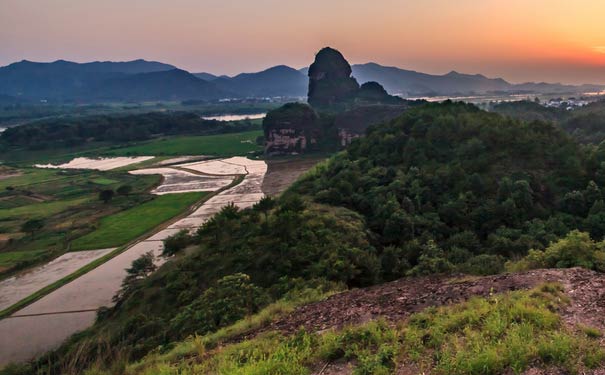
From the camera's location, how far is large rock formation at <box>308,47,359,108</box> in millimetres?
162625

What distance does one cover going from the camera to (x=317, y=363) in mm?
8008

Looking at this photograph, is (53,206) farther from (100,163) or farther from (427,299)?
(427,299)

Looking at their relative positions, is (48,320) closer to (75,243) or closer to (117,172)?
(75,243)

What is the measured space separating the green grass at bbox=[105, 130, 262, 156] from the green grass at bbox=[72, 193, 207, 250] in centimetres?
4358

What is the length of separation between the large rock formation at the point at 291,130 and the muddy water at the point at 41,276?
214 feet

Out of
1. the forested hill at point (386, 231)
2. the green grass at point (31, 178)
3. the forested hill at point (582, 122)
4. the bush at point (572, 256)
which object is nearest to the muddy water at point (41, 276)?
the forested hill at point (386, 231)

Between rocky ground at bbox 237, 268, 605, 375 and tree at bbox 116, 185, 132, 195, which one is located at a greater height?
rocky ground at bbox 237, 268, 605, 375

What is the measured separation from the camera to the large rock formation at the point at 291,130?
9969 centimetres

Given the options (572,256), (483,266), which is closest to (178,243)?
(483,266)

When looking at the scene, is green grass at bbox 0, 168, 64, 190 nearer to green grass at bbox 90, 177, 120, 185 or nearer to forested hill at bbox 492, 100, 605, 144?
green grass at bbox 90, 177, 120, 185

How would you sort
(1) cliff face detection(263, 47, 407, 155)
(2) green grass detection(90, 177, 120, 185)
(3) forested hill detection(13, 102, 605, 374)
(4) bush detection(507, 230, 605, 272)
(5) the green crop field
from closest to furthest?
(4) bush detection(507, 230, 605, 272) < (3) forested hill detection(13, 102, 605, 374) < (5) the green crop field < (2) green grass detection(90, 177, 120, 185) < (1) cliff face detection(263, 47, 407, 155)

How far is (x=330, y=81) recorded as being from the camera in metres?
164

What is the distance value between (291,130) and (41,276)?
7336cm

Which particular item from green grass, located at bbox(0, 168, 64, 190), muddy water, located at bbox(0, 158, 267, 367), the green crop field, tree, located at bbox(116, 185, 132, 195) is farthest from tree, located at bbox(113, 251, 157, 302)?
Answer: green grass, located at bbox(0, 168, 64, 190)
